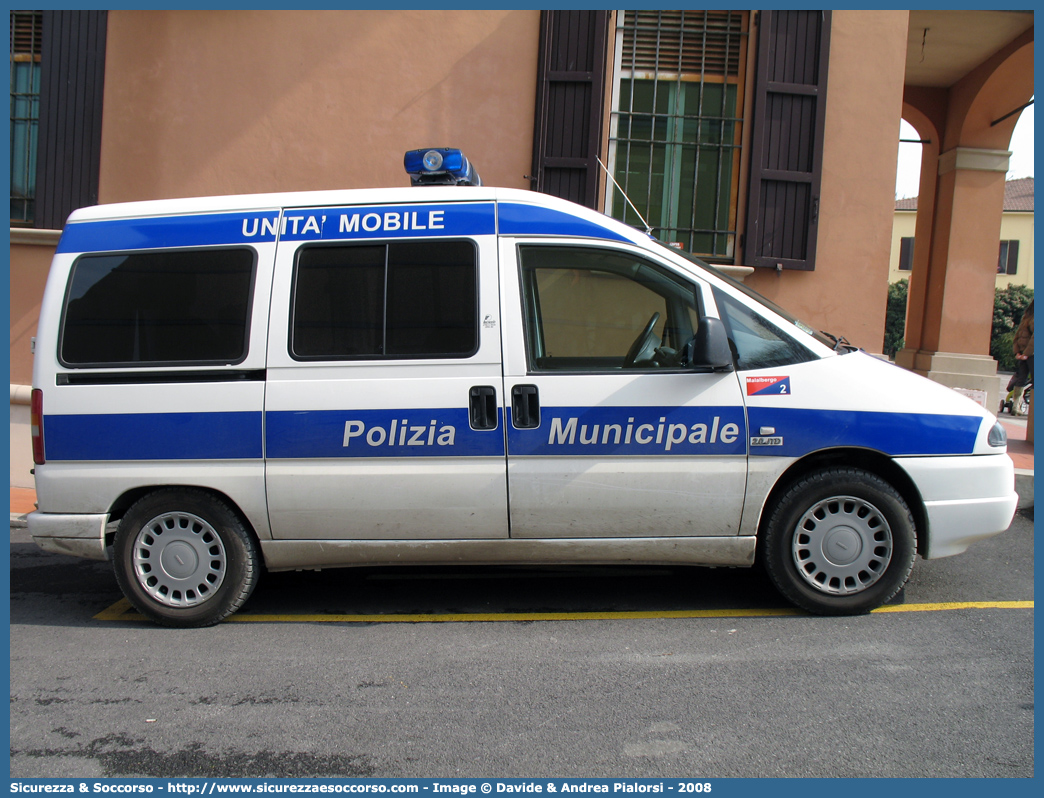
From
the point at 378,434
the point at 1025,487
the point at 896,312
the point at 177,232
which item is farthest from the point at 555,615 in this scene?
the point at 896,312

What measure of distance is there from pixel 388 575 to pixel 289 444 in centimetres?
134

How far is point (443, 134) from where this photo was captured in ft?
26.2

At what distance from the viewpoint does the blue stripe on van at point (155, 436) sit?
395cm

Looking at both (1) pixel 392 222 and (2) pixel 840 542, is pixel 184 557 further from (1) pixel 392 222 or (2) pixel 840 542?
(2) pixel 840 542

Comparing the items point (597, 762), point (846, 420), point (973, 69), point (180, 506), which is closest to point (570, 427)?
point (846, 420)

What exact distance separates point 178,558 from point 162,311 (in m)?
1.28

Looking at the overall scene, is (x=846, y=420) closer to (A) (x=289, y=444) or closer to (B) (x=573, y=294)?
(B) (x=573, y=294)

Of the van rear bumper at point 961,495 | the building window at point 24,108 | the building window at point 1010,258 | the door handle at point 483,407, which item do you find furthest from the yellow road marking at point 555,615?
the building window at point 1010,258

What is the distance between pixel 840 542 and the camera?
3.89m

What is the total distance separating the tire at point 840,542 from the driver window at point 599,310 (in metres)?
0.97

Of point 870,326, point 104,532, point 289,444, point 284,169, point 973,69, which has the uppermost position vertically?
point 973,69

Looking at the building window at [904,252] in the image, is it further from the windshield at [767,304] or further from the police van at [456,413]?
the police van at [456,413]

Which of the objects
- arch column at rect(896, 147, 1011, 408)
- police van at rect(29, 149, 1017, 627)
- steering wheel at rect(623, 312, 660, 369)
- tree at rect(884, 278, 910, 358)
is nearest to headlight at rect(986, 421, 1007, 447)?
police van at rect(29, 149, 1017, 627)

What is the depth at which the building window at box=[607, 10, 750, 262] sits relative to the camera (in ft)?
26.6
